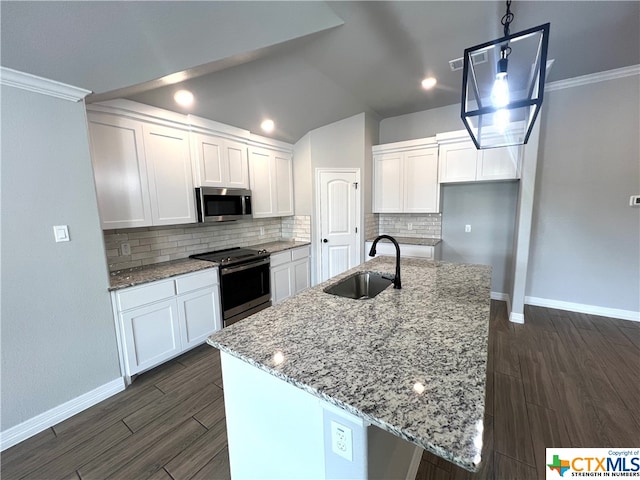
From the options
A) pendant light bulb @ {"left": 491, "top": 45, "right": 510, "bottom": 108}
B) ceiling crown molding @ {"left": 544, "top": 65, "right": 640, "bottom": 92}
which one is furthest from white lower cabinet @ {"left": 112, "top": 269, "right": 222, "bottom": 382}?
ceiling crown molding @ {"left": 544, "top": 65, "right": 640, "bottom": 92}

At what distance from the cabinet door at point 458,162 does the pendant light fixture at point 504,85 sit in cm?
67

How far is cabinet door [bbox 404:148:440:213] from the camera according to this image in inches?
149

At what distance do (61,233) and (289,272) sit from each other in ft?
8.09

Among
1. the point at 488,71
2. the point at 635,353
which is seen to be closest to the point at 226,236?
the point at 488,71

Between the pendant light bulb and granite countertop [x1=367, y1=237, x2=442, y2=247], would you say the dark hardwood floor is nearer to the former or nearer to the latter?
granite countertop [x1=367, y1=237, x2=442, y2=247]

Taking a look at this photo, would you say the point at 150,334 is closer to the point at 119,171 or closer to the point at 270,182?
the point at 119,171

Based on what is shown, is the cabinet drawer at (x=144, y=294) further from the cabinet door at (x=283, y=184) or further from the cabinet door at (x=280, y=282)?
the cabinet door at (x=283, y=184)

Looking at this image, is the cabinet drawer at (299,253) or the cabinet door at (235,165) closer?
the cabinet door at (235,165)

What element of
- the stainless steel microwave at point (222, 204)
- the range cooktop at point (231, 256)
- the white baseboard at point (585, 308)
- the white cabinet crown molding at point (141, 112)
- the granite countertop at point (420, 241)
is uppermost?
the white cabinet crown molding at point (141, 112)

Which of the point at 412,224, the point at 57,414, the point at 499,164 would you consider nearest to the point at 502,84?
the point at 499,164

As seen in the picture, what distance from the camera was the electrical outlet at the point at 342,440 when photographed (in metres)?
0.84

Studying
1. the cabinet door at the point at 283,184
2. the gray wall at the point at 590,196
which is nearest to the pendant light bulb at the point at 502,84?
the gray wall at the point at 590,196

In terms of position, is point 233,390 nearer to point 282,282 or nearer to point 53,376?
point 53,376

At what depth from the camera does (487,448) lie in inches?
64.0
